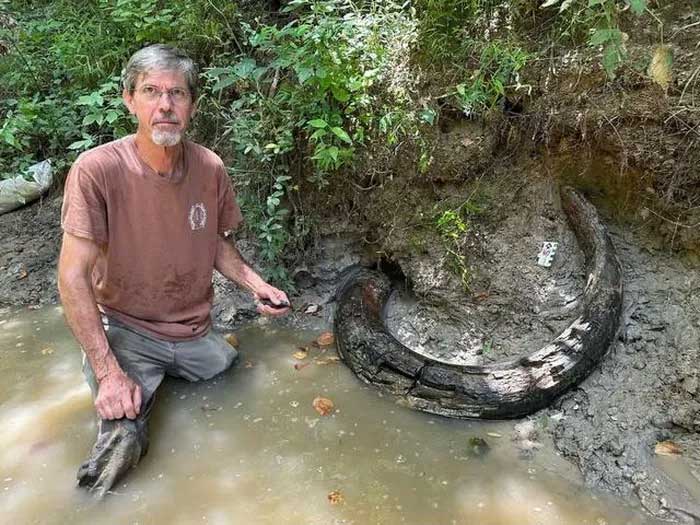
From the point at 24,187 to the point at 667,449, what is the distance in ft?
15.3

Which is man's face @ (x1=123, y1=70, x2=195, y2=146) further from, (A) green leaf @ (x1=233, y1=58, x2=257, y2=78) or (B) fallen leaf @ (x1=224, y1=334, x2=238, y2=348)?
(B) fallen leaf @ (x1=224, y1=334, x2=238, y2=348)

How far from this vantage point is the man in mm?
2289

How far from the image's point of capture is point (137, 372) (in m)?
2.59

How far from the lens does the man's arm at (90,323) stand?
2.27 metres

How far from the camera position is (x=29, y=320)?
3.50 meters

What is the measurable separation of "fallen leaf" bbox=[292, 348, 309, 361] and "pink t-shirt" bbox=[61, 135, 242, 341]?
0.57m

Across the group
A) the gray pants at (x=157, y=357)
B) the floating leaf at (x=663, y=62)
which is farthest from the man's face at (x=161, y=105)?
the floating leaf at (x=663, y=62)

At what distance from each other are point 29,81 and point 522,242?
164 inches

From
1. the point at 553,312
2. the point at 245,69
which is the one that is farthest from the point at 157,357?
the point at 553,312

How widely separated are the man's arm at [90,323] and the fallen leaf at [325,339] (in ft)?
3.90

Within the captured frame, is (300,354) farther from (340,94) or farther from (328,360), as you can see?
(340,94)

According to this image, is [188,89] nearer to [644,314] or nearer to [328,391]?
[328,391]

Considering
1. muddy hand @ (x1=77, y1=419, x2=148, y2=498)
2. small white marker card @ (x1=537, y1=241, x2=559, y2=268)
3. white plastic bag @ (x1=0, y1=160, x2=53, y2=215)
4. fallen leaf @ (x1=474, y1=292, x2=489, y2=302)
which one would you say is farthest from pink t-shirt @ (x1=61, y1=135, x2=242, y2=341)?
white plastic bag @ (x1=0, y1=160, x2=53, y2=215)

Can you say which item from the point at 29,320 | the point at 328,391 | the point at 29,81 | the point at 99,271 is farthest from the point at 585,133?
the point at 29,81
